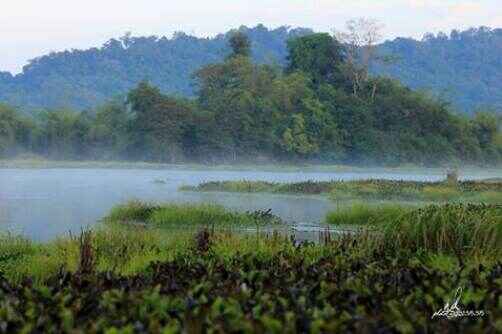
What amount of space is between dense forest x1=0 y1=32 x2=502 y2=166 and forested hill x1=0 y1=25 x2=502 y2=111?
30793 millimetres

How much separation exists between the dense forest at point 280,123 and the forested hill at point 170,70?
101 ft

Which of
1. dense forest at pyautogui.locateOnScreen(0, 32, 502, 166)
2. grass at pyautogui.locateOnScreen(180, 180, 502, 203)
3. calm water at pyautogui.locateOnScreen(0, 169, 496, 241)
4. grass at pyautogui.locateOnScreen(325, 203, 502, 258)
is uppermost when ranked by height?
dense forest at pyautogui.locateOnScreen(0, 32, 502, 166)

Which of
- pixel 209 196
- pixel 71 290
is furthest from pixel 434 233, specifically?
pixel 209 196

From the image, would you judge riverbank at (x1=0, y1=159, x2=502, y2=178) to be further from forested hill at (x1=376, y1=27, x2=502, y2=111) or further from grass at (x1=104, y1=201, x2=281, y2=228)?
grass at (x1=104, y1=201, x2=281, y2=228)

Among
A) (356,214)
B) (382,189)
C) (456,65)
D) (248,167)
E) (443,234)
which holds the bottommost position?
(248,167)

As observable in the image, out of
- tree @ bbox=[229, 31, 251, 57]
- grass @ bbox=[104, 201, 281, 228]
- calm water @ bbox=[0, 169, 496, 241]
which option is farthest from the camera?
tree @ bbox=[229, 31, 251, 57]

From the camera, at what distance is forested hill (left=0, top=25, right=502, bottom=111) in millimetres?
126250

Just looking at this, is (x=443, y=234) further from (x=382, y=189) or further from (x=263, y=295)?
(x=382, y=189)

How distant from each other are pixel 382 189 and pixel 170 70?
9564 centimetres

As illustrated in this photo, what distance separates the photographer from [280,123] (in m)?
84.2

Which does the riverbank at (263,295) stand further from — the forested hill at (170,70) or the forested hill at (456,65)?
the forested hill at (456,65)

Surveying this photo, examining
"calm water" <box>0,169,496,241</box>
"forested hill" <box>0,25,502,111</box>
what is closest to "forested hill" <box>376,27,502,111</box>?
"forested hill" <box>0,25,502,111</box>

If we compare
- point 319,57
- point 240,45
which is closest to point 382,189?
point 319,57

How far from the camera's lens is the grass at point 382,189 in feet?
124
